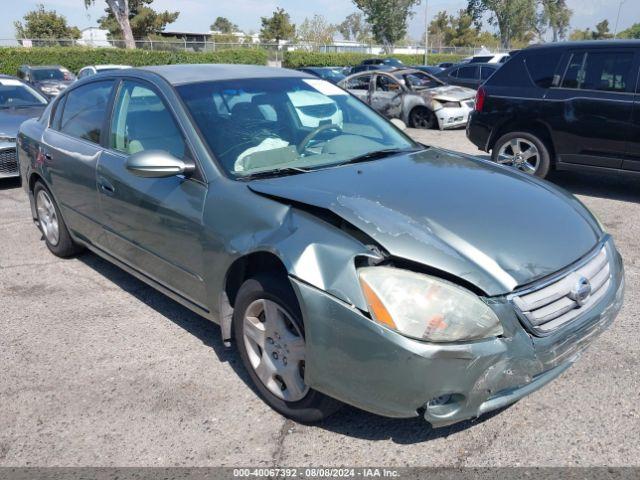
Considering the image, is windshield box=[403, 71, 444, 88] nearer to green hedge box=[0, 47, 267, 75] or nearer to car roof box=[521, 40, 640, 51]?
car roof box=[521, 40, 640, 51]

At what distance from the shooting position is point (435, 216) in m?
2.60

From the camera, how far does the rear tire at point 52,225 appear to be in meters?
4.86

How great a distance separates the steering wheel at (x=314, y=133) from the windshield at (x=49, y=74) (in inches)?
693

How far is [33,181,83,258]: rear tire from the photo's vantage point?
4855 mm

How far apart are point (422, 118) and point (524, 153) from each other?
6.28 m

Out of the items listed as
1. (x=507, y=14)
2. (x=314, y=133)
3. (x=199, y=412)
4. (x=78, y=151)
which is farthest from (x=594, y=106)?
(x=507, y=14)

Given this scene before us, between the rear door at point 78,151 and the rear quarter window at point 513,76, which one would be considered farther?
the rear quarter window at point 513,76

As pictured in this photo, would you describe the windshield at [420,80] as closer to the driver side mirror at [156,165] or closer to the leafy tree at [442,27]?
the driver side mirror at [156,165]

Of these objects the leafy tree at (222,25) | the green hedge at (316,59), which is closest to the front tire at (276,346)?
the green hedge at (316,59)

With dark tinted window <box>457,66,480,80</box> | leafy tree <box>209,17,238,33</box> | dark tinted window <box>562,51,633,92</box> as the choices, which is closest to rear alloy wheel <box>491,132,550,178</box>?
dark tinted window <box>562,51,633,92</box>

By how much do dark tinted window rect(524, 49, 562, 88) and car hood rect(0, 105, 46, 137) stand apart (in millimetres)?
6604

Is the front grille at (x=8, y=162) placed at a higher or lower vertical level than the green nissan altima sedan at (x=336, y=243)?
lower

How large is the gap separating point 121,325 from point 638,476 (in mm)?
3037

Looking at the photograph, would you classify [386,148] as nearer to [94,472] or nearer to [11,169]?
[94,472]
